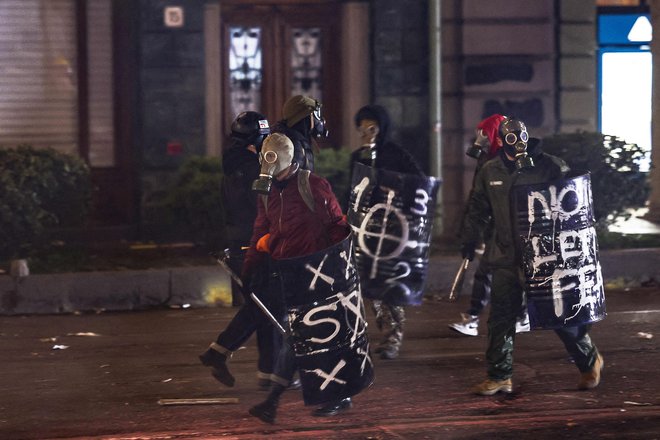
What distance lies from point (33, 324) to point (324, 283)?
4.69m

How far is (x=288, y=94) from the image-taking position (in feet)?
50.9

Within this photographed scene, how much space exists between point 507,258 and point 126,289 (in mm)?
4868

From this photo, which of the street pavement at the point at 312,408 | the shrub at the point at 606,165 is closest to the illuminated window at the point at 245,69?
the shrub at the point at 606,165

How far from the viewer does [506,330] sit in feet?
24.8

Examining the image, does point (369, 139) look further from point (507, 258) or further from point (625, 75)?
point (625, 75)

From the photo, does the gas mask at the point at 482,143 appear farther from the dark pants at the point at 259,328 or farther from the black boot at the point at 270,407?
the black boot at the point at 270,407

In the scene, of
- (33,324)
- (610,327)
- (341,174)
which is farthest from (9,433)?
(341,174)

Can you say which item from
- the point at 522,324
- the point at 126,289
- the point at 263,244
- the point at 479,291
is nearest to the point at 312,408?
the point at 263,244

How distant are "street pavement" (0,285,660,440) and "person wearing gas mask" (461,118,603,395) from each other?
0.54 feet

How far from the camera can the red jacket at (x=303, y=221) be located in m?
6.97

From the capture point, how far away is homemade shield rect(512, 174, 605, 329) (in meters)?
7.34

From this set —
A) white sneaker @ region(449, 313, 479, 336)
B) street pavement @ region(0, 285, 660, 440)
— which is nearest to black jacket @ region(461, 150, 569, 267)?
street pavement @ region(0, 285, 660, 440)

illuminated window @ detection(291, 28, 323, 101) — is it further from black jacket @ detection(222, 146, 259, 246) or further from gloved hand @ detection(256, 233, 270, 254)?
gloved hand @ detection(256, 233, 270, 254)

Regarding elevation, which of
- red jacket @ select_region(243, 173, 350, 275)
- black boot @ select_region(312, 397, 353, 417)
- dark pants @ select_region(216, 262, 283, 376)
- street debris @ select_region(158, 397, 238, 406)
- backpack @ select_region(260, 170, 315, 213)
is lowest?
street debris @ select_region(158, 397, 238, 406)
